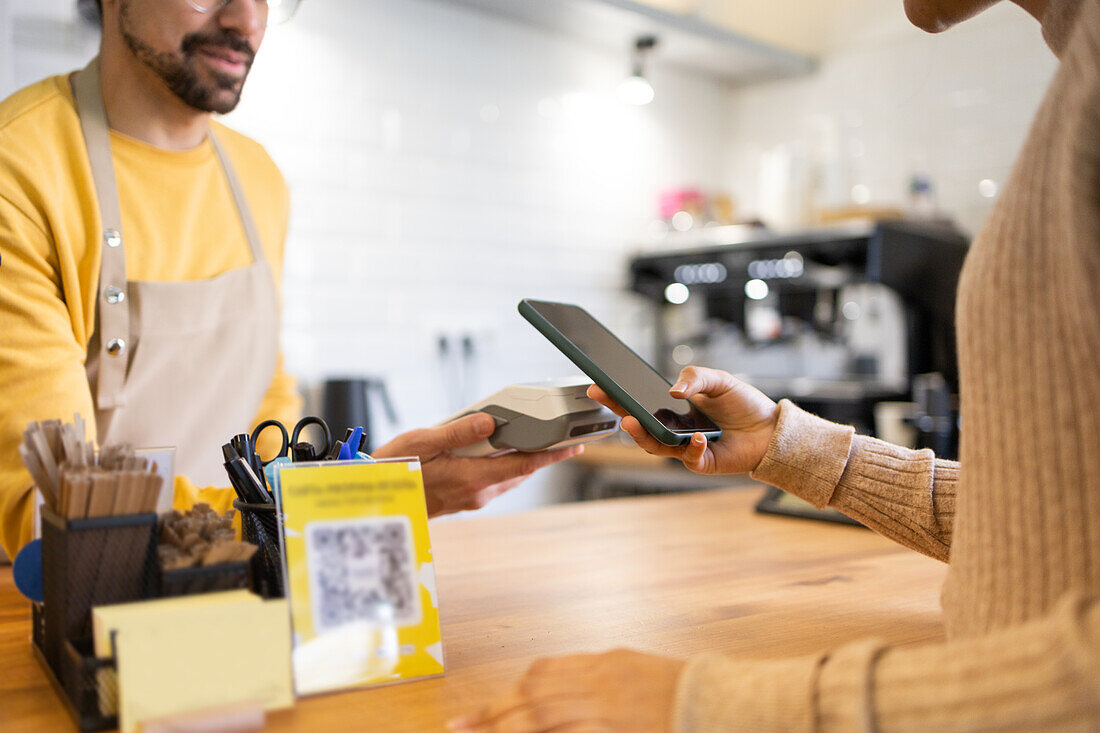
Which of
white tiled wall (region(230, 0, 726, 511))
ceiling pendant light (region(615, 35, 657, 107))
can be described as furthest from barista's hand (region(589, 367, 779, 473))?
ceiling pendant light (region(615, 35, 657, 107))

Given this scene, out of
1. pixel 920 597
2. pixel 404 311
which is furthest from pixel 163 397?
pixel 404 311

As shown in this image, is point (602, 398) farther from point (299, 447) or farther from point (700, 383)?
point (299, 447)

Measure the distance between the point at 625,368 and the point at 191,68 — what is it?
2.33 feet

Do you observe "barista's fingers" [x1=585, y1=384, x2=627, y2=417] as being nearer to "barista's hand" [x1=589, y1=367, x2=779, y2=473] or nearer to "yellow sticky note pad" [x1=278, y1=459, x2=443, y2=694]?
"barista's hand" [x1=589, y1=367, x2=779, y2=473]

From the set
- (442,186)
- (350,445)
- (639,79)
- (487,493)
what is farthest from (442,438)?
(639,79)

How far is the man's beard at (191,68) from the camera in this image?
1210 mm

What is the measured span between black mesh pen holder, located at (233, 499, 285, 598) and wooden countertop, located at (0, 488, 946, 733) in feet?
0.34

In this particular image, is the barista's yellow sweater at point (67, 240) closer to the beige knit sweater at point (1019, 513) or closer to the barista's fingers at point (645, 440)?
the barista's fingers at point (645, 440)

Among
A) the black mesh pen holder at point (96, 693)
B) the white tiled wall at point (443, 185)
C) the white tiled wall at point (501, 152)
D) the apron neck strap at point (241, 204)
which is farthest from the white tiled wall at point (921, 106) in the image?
the black mesh pen holder at point (96, 693)

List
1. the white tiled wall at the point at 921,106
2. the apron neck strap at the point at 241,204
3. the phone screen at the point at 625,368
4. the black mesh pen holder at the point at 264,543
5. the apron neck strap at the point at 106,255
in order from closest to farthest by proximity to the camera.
A: the black mesh pen holder at the point at 264,543
the phone screen at the point at 625,368
the apron neck strap at the point at 106,255
the apron neck strap at the point at 241,204
the white tiled wall at the point at 921,106

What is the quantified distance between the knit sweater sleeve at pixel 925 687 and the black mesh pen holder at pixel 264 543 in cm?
34

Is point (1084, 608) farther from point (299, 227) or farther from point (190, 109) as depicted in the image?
point (299, 227)

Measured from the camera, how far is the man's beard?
1210 millimetres

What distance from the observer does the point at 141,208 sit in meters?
1.35
